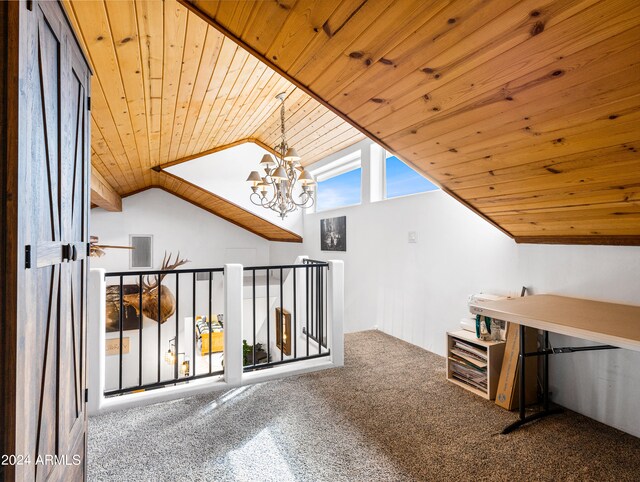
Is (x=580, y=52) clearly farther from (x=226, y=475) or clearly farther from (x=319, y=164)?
(x=319, y=164)

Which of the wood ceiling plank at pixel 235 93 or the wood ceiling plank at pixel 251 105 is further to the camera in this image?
the wood ceiling plank at pixel 251 105

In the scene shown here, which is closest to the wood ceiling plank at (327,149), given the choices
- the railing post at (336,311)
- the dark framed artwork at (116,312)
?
the railing post at (336,311)

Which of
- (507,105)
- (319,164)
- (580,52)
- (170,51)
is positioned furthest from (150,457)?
(319,164)

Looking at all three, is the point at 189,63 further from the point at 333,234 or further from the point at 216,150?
the point at 333,234

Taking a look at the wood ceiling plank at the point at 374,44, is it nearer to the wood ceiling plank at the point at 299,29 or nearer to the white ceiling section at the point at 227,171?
the wood ceiling plank at the point at 299,29

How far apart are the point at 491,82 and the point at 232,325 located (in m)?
2.37

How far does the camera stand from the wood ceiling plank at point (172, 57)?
5.75ft

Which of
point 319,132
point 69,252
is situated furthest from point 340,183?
point 69,252

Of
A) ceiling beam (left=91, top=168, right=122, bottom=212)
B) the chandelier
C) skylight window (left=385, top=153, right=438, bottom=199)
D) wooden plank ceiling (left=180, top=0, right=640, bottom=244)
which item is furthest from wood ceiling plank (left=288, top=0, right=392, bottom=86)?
ceiling beam (left=91, top=168, right=122, bottom=212)

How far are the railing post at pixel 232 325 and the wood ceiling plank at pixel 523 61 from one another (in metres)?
1.71

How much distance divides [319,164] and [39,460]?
5.36 meters

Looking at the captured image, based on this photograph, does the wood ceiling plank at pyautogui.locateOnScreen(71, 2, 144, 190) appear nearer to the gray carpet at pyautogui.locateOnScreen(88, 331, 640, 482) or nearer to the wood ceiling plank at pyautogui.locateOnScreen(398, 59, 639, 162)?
the wood ceiling plank at pyautogui.locateOnScreen(398, 59, 639, 162)

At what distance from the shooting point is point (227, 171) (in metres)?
5.42

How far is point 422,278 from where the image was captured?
369 centimetres
